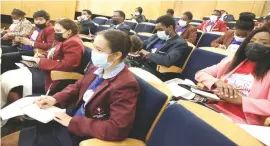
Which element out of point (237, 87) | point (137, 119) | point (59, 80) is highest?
point (237, 87)

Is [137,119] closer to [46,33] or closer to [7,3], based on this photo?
[46,33]

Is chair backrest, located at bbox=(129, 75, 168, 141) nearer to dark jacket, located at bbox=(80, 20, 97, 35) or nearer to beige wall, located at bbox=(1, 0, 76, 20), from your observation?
dark jacket, located at bbox=(80, 20, 97, 35)

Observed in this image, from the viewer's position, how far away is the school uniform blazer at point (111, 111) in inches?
45.0

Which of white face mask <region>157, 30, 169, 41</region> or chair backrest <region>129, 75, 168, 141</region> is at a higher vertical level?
white face mask <region>157, 30, 169, 41</region>

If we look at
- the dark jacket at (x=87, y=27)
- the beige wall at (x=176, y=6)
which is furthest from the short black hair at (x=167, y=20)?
the beige wall at (x=176, y=6)

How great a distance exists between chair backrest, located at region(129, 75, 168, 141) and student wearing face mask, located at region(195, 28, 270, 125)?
51cm

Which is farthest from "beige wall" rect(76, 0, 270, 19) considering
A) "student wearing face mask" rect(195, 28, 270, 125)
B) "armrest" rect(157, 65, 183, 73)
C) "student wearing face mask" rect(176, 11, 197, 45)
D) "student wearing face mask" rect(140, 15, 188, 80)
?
"student wearing face mask" rect(195, 28, 270, 125)

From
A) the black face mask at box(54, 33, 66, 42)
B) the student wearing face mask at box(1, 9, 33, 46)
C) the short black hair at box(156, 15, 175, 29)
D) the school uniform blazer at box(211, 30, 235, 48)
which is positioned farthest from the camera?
the student wearing face mask at box(1, 9, 33, 46)

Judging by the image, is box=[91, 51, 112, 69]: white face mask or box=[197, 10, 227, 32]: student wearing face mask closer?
box=[91, 51, 112, 69]: white face mask

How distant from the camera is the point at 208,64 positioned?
6.69 feet

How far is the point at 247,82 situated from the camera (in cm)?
157

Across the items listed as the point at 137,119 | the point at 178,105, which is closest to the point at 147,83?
the point at 137,119

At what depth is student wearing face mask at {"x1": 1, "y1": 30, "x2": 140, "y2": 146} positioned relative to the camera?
1.15 m

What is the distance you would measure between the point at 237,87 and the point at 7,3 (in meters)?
7.50
